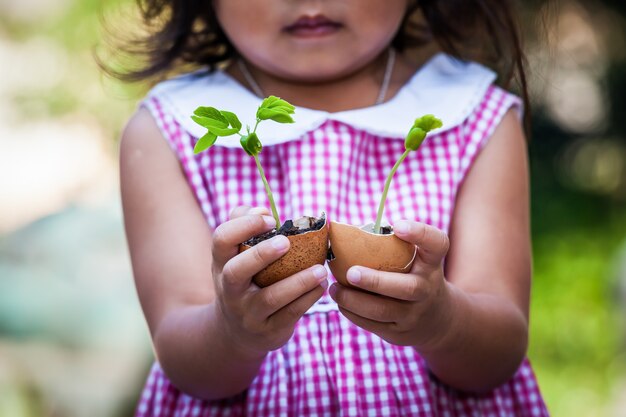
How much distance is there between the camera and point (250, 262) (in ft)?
3.49

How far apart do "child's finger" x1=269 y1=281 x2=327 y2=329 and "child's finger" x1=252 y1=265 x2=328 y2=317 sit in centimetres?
1

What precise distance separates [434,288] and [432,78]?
0.60m

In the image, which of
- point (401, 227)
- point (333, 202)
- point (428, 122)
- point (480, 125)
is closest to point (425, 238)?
point (401, 227)

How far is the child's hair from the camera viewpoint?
1804 mm

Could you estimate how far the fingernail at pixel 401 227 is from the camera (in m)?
1.07

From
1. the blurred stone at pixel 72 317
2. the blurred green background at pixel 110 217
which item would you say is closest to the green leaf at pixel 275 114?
the blurred green background at pixel 110 217

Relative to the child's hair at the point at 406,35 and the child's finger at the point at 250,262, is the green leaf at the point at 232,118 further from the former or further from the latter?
the child's hair at the point at 406,35

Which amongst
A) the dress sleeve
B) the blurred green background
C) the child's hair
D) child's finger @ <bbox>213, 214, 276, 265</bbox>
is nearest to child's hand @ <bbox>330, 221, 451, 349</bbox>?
child's finger @ <bbox>213, 214, 276, 265</bbox>

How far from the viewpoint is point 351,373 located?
143 centimetres

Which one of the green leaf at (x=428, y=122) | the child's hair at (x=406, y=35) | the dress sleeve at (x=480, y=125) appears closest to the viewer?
the green leaf at (x=428, y=122)

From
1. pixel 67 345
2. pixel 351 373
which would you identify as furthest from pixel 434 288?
pixel 67 345

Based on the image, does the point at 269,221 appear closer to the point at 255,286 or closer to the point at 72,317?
the point at 255,286

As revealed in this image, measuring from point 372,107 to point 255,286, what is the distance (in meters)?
0.55

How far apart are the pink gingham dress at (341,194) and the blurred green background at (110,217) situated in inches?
16.6
